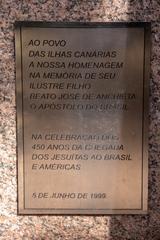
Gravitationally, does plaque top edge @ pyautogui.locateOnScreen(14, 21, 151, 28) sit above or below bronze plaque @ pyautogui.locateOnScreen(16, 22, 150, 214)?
above

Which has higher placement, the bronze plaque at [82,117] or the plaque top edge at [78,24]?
the plaque top edge at [78,24]

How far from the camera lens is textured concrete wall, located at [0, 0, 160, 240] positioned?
8.36ft

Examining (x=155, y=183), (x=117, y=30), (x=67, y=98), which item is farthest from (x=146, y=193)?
(x=117, y=30)

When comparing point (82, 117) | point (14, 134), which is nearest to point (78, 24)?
point (82, 117)

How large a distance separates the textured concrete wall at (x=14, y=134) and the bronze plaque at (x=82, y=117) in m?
0.05

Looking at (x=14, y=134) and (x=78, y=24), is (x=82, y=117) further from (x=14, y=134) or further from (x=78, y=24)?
(x=78, y=24)

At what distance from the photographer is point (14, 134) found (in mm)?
2639

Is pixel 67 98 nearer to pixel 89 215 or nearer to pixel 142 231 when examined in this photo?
pixel 89 215

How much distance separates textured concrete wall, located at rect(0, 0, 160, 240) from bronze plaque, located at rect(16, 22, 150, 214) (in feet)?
0.15

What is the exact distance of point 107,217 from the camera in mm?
2709

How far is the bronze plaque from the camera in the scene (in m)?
2.56

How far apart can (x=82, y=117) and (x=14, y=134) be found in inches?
16.5

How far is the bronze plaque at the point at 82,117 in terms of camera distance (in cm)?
256

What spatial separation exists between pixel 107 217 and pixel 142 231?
232 mm
